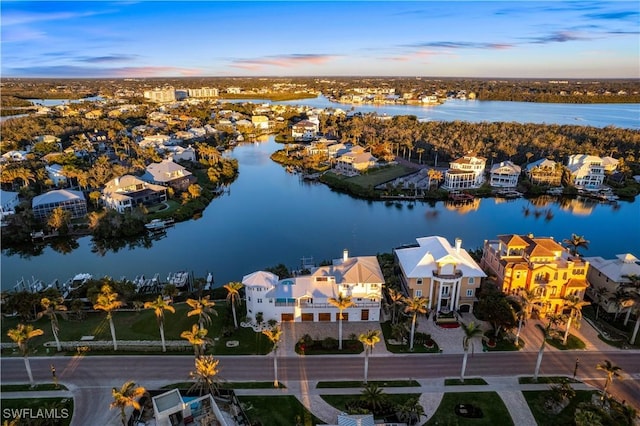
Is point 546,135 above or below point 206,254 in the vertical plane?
above

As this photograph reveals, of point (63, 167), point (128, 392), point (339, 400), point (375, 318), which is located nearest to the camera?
point (128, 392)

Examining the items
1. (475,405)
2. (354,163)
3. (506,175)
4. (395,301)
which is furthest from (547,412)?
(354,163)

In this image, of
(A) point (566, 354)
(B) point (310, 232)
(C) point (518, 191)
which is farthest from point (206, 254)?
(C) point (518, 191)

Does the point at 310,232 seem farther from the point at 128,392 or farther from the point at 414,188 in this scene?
the point at 128,392

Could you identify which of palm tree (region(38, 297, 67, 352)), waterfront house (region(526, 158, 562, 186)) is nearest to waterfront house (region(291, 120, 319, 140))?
waterfront house (region(526, 158, 562, 186))

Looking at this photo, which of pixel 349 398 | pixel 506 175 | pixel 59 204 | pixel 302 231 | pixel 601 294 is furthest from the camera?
pixel 506 175

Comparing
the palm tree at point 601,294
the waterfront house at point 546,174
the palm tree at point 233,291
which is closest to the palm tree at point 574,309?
the palm tree at point 601,294

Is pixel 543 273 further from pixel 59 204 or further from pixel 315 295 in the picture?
pixel 59 204
